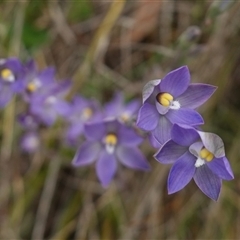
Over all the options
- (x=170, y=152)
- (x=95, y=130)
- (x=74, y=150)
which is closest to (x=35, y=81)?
(x=95, y=130)

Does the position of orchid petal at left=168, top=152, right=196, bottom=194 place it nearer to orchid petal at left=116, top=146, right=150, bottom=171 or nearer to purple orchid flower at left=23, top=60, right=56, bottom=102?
orchid petal at left=116, top=146, right=150, bottom=171

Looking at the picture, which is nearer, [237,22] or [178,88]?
[178,88]

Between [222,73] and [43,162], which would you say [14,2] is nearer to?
[43,162]

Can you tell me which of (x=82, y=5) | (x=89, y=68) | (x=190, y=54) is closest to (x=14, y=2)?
(x=82, y=5)

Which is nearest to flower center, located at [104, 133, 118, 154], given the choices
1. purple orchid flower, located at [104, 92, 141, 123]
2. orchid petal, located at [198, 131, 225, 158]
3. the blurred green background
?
purple orchid flower, located at [104, 92, 141, 123]

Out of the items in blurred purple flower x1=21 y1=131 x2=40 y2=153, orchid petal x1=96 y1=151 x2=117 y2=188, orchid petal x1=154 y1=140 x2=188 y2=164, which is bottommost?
blurred purple flower x1=21 y1=131 x2=40 y2=153

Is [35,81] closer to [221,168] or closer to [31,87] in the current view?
[31,87]

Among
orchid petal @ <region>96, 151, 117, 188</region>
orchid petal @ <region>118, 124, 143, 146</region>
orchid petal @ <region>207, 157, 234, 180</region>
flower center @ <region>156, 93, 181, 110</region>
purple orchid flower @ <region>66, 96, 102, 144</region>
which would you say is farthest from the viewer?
purple orchid flower @ <region>66, 96, 102, 144</region>

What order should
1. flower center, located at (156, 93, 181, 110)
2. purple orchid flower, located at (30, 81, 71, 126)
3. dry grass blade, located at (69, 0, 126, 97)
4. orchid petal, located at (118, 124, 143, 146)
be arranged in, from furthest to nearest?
dry grass blade, located at (69, 0, 126, 97) < purple orchid flower, located at (30, 81, 71, 126) < orchid petal, located at (118, 124, 143, 146) < flower center, located at (156, 93, 181, 110)
